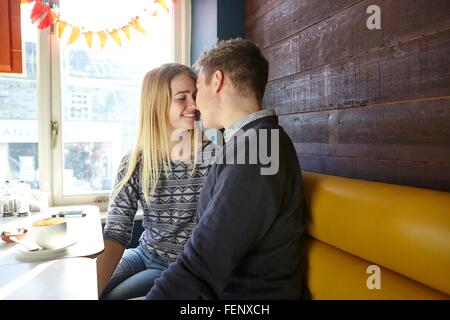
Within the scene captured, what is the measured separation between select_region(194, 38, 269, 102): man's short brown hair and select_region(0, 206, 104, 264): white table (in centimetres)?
69

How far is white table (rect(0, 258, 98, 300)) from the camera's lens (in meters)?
0.75

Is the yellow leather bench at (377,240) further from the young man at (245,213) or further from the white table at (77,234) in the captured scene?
the white table at (77,234)

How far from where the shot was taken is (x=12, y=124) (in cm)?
193

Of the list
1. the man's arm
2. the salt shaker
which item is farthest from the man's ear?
the salt shaker

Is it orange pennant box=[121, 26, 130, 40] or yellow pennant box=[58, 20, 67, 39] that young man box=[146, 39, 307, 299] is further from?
yellow pennant box=[58, 20, 67, 39]

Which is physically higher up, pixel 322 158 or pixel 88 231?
pixel 322 158

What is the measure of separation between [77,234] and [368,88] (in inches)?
46.8

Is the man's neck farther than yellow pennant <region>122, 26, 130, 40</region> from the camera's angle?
No

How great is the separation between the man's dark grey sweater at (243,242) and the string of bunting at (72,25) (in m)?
1.49

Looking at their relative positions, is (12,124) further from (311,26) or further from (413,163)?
(413,163)

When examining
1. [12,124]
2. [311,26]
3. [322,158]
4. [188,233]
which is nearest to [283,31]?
[311,26]

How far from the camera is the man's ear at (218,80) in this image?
3.44 feet

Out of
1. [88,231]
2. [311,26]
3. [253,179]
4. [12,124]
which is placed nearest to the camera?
[253,179]
